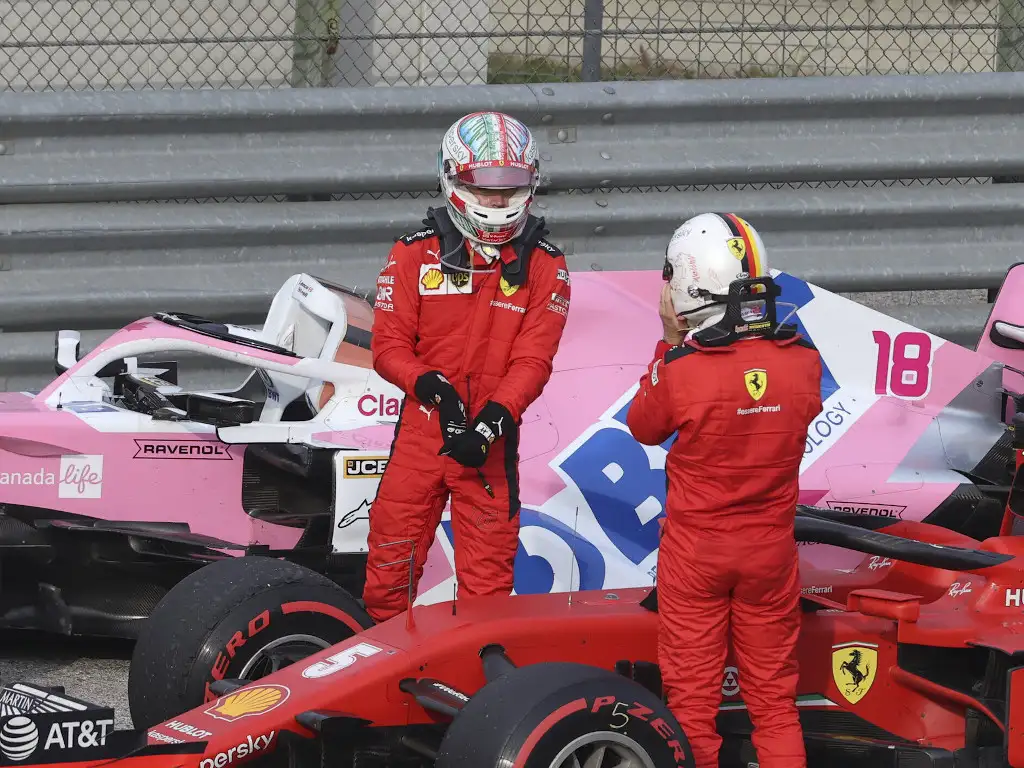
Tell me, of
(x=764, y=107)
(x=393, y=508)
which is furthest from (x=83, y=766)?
(x=764, y=107)

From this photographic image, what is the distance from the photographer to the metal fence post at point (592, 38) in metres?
6.88

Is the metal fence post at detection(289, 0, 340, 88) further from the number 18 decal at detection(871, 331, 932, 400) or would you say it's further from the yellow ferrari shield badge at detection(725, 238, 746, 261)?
the yellow ferrari shield badge at detection(725, 238, 746, 261)

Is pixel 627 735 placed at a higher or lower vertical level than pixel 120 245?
lower

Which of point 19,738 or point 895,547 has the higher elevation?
point 895,547

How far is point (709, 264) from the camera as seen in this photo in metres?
3.65

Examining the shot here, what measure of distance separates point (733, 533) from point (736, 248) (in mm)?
713

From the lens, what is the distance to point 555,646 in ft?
12.1

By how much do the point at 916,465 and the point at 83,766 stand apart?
345 centimetres

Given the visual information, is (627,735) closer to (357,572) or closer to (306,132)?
(357,572)

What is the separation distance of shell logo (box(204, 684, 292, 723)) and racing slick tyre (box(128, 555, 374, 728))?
300 millimetres

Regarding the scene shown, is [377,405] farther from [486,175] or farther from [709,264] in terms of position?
[709,264]

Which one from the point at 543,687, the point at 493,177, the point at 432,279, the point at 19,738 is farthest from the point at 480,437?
the point at 19,738

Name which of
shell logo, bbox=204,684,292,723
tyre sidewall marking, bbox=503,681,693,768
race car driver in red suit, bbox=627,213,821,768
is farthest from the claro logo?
tyre sidewall marking, bbox=503,681,693,768

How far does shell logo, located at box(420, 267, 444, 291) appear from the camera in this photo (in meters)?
4.50
